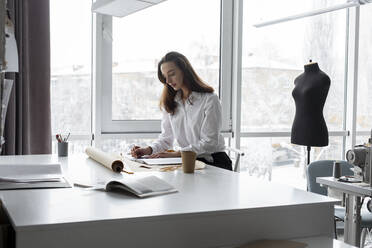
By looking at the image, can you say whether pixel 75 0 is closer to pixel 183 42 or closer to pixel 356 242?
pixel 183 42

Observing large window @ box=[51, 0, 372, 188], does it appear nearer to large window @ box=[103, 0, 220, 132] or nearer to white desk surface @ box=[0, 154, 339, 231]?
large window @ box=[103, 0, 220, 132]

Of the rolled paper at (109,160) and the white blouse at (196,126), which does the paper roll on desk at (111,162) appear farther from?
the white blouse at (196,126)

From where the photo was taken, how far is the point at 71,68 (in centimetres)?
387

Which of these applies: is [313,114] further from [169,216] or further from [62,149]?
[169,216]

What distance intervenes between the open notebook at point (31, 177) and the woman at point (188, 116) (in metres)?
0.80

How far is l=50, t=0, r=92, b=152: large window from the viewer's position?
3.80m

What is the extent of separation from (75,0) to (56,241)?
301cm

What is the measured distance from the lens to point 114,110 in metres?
A: 4.07

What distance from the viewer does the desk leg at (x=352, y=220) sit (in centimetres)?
287

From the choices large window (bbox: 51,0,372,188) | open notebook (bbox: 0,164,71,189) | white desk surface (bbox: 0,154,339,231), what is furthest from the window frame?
white desk surface (bbox: 0,154,339,231)

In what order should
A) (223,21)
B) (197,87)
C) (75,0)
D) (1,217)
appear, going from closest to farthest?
(1,217) < (197,87) < (75,0) < (223,21)

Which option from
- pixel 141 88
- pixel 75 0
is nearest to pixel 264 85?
pixel 141 88

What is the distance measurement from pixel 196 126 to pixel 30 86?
1383 mm

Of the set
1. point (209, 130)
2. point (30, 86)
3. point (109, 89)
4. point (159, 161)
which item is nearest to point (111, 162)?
point (159, 161)
